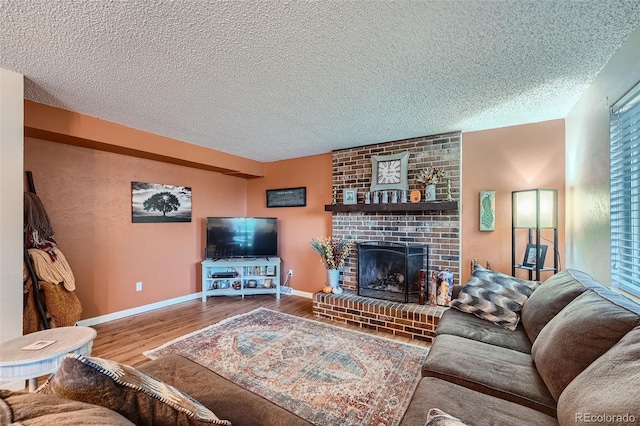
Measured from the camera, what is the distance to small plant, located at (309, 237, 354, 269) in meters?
3.77

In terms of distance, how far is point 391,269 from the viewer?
3.66 meters

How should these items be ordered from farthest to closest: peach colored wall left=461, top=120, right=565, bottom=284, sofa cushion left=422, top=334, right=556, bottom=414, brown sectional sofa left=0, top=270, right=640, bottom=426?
peach colored wall left=461, top=120, right=565, bottom=284, sofa cushion left=422, top=334, right=556, bottom=414, brown sectional sofa left=0, top=270, right=640, bottom=426

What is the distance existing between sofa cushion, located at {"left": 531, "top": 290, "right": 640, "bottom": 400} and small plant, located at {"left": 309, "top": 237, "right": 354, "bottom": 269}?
2508 mm

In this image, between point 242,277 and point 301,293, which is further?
point 301,293

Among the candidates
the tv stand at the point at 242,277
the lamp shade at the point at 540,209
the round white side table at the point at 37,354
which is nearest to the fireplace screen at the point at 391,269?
the lamp shade at the point at 540,209

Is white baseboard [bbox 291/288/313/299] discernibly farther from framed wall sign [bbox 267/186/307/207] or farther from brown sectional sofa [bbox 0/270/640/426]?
brown sectional sofa [bbox 0/270/640/426]

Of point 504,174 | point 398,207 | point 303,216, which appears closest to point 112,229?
point 303,216

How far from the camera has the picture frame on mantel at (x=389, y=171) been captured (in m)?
3.51

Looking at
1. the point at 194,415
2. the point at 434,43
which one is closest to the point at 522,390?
the point at 194,415

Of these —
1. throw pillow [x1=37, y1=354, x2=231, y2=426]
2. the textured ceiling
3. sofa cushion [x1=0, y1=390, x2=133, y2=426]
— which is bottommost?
throw pillow [x1=37, y1=354, x2=231, y2=426]

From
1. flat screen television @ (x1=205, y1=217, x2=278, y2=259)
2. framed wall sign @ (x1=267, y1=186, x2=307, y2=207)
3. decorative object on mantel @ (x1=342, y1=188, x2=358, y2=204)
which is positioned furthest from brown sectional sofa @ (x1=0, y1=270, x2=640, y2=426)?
framed wall sign @ (x1=267, y1=186, x2=307, y2=207)

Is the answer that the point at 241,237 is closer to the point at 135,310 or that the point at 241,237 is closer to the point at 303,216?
the point at 303,216

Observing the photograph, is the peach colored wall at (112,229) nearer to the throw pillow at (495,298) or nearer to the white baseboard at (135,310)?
the white baseboard at (135,310)

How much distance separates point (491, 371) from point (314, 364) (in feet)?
4.60
